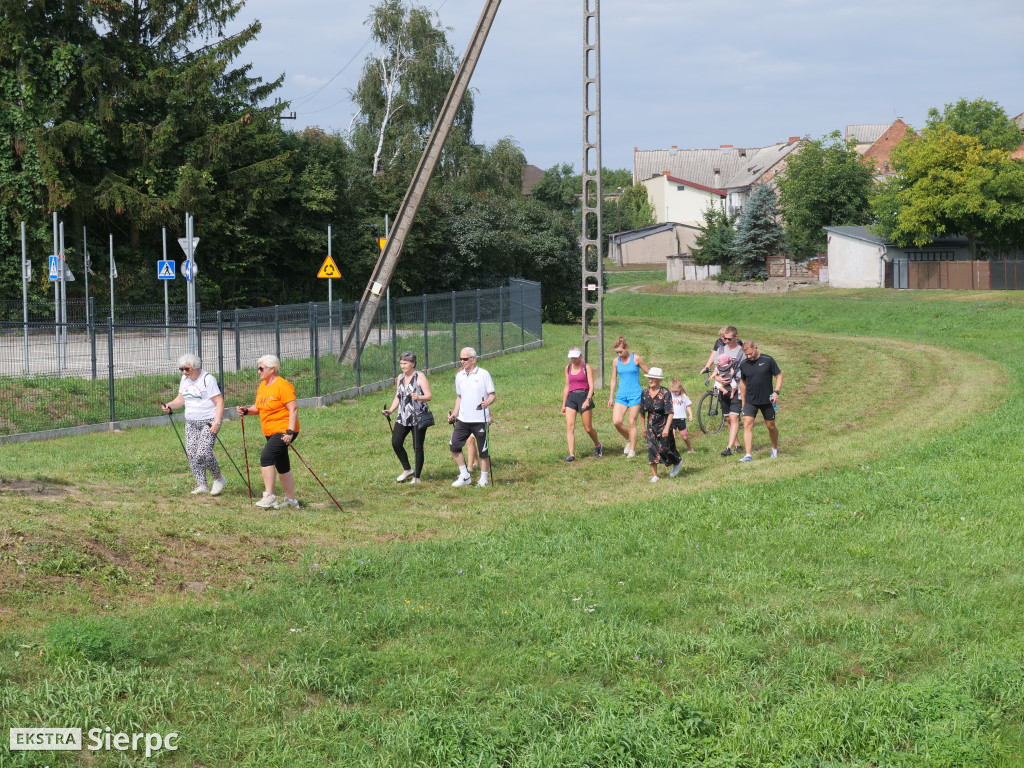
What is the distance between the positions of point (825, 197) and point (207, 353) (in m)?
54.7

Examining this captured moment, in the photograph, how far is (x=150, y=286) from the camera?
3894cm

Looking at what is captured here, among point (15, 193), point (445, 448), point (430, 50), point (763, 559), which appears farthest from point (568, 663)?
point (430, 50)

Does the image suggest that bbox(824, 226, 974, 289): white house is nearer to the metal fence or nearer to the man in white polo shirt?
the metal fence

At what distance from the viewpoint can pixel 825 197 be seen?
67.1 m

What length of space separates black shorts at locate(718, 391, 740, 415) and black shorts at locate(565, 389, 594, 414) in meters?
1.93

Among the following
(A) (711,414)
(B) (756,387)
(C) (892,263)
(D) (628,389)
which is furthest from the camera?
(C) (892,263)

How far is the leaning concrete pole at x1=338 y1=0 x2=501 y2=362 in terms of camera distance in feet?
76.2

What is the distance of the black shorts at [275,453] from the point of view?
1023 centimetres

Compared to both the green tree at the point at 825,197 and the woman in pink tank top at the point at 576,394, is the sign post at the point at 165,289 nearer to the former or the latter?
the woman in pink tank top at the point at 576,394

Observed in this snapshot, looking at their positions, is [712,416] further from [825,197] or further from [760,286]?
[825,197]

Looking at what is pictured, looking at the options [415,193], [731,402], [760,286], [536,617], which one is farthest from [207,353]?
[760,286]

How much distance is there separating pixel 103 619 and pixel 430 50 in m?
48.6

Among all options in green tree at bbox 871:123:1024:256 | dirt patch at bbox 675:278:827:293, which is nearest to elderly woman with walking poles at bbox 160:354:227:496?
green tree at bbox 871:123:1024:256

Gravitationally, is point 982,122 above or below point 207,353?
above
